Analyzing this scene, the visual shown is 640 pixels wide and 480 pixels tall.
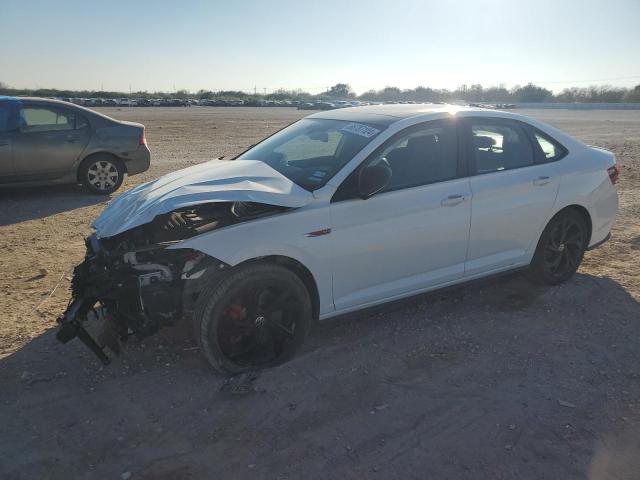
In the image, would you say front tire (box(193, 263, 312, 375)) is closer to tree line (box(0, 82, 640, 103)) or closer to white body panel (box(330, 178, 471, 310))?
white body panel (box(330, 178, 471, 310))

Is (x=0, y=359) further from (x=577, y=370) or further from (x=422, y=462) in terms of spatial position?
(x=577, y=370)

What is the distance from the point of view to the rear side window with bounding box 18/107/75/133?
27.9ft

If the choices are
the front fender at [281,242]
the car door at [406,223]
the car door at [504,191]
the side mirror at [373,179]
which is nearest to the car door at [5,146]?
the front fender at [281,242]

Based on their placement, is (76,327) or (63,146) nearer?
(76,327)

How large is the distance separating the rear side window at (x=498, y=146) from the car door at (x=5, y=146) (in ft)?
23.2

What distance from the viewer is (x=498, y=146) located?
15.4 feet

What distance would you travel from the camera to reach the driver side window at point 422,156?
13.4 feet

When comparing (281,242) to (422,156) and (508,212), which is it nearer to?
(422,156)

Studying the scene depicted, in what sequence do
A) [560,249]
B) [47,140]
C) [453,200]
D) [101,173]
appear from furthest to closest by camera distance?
1. [101,173]
2. [47,140]
3. [560,249]
4. [453,200]

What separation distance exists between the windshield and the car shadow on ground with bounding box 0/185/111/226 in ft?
14.6

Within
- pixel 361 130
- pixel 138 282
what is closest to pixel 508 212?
pixel 361 130

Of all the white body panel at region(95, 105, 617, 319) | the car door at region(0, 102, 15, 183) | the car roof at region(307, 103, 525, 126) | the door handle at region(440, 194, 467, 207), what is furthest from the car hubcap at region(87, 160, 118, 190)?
the door handle at region(440, 194, 467, 207)

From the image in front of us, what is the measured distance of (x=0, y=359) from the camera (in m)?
3.81

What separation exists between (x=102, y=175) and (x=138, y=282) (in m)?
6.38
